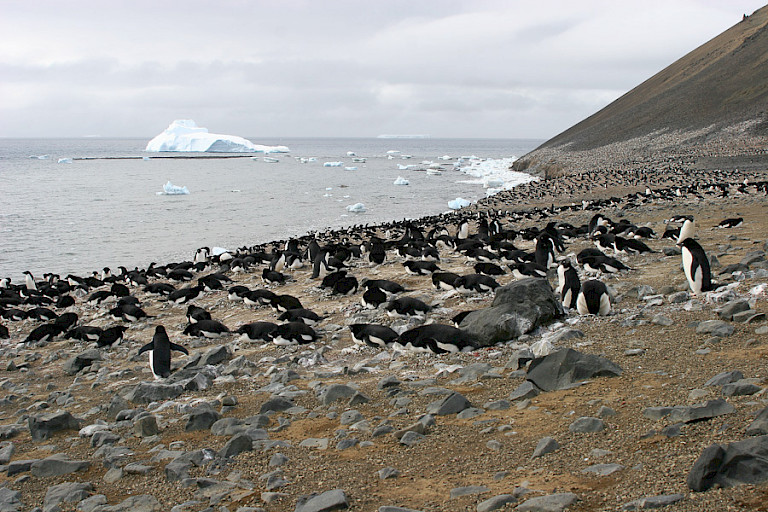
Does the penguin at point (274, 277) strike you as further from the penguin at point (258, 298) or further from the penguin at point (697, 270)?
the penguin at point (697, 270)

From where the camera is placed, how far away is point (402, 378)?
5.94 metres

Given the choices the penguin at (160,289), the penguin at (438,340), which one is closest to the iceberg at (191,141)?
the penguin at (160,289)

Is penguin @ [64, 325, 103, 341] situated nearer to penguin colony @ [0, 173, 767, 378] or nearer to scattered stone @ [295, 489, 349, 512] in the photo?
penguin colony @ [0, 173, 767, 378]

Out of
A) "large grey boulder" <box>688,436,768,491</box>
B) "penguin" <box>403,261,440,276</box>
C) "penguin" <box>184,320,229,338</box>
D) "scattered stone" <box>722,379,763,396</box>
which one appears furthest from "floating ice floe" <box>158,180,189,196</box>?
"large grey boulder" <box>688,436,768,491</box>

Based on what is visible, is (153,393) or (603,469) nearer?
(603,469)

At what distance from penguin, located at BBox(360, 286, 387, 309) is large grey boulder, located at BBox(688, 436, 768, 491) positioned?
6.77m

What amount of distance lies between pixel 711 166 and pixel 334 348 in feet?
131

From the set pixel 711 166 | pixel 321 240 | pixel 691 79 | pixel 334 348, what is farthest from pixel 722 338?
pixel 691 79

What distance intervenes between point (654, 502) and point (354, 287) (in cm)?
863

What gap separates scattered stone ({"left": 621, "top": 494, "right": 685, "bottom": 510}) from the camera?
113 inches

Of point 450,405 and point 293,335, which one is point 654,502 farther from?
point 293,335

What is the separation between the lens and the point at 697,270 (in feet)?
24.0

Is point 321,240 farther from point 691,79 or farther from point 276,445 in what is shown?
point 691,79

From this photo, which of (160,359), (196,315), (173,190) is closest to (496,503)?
(160,359)
